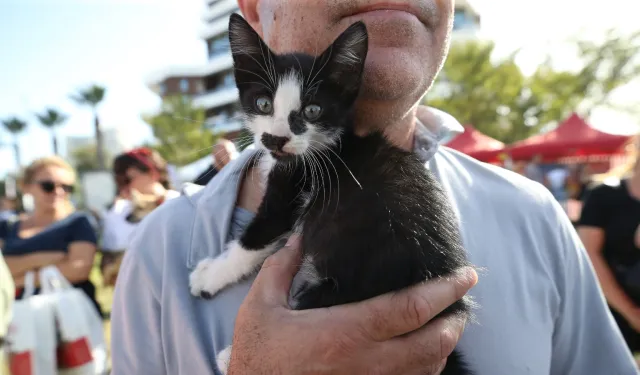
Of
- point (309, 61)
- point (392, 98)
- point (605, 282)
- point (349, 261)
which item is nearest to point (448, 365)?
point (349, 261)

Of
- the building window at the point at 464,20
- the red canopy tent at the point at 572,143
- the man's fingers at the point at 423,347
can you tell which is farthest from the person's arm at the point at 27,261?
the building window at the point at 464,20

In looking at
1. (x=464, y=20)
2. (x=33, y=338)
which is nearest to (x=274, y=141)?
(x=33, y=338)

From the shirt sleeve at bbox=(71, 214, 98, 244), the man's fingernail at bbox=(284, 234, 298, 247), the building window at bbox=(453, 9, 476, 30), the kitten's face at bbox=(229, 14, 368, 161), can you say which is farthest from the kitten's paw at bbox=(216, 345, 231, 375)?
the building window at bbox=(453, 9, 476, 30)

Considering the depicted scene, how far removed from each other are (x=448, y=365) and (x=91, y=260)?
156 inches

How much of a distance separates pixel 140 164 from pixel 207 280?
12.9 feet

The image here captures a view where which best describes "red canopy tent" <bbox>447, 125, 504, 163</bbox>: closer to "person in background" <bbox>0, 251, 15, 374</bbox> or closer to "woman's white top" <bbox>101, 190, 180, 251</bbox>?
"woman's white top" <bbox>101, 190, 180, 251</bbox>

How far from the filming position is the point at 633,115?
25062 mm

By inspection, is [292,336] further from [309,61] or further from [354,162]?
[309,61]

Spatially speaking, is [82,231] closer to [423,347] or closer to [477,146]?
[423,347]

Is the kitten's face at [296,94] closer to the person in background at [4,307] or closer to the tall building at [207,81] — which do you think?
the person in background at [4,307]

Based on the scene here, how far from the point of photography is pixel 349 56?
1.21 meters

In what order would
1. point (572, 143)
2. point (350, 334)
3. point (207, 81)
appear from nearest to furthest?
point (350, 334) < point (572, 143) < point (207, 81)

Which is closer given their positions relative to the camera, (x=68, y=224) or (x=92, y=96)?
(x=68, y=224)

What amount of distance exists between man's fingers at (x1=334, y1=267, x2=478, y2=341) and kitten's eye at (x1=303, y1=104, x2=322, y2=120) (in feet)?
1.85
